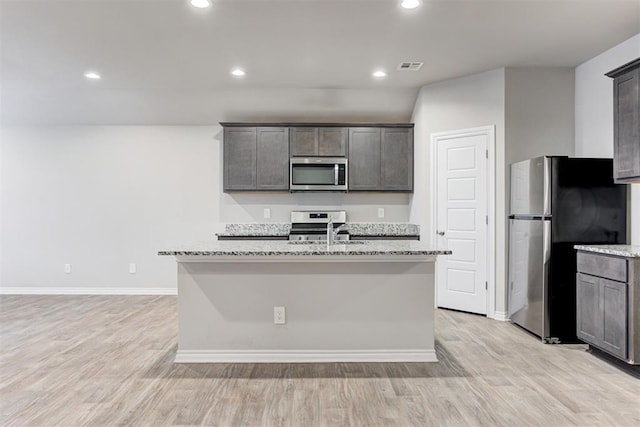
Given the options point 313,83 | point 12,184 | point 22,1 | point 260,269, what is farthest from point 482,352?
point 12,184

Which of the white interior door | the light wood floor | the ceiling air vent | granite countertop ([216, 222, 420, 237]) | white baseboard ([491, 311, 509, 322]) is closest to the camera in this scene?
the light wood floor

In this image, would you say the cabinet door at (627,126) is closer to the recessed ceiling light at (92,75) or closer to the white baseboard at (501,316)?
the white baseboard at (501,316)

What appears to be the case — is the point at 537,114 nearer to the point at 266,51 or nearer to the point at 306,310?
the point at 266,51

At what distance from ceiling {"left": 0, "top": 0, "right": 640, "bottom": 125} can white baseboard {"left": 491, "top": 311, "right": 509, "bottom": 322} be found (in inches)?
103

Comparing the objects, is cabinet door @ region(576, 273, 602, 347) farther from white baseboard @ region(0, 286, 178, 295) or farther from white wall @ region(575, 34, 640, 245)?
white baseboard @ region(0, 286, 178, 295)

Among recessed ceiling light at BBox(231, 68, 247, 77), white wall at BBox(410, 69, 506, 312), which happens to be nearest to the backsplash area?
white wall at BBox(410, 69, 506, 312)

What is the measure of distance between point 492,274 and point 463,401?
2.05 meters

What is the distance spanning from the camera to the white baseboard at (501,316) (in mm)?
3889

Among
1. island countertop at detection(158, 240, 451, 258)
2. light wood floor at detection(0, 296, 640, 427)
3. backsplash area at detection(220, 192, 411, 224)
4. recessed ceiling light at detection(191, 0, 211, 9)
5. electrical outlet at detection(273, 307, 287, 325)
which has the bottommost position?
light wood floor at detection(0, 296, 640, 427)

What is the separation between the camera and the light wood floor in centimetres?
207

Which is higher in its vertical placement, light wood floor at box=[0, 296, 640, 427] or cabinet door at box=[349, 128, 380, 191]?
cabinet door at box=[349, 128, 380, 191]

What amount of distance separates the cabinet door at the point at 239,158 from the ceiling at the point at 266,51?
380 mm

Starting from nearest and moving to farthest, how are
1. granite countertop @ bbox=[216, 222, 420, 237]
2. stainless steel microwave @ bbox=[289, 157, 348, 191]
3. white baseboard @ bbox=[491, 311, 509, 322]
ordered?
white baseboard @ bbox=[491, 311, 509, 322], stainless steel microwave @ bbox=[289, 157, 348, 191], granite countertop @ bbox=[216, 222, 420, 237]

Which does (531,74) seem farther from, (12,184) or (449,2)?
(12,184)
